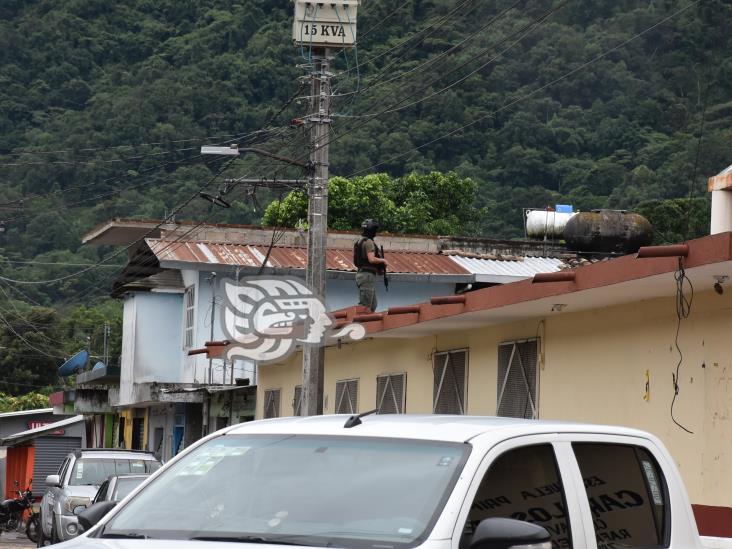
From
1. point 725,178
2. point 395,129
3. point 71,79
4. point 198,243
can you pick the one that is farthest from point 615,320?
point 71,79

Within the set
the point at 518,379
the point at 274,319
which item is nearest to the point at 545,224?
the point at 274,319

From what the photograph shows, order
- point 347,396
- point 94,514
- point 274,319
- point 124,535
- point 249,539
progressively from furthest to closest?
1. point 274,319
2. point 347,396
3. point 94,514
4. point 124,535
5. point 249,539

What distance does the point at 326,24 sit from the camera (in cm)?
2436

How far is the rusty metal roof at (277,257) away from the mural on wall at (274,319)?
0.68m

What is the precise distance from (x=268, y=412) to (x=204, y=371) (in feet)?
17.4

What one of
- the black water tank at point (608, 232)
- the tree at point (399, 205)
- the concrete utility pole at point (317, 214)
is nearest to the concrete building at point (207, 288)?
the concrete utility pole at point (317, 214)

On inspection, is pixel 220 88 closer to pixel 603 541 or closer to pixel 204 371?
pixel 204 371

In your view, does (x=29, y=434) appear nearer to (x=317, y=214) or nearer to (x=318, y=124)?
(x=318, y=124)

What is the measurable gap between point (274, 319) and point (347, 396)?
505cm

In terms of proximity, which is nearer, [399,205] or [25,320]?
[399,205]

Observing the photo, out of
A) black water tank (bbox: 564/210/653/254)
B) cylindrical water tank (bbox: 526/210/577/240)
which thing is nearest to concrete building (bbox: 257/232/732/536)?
black water tank (bbox: 564/210/653/254)

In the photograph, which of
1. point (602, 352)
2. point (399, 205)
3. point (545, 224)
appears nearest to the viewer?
point (602, 352)

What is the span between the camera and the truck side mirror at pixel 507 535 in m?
4.72

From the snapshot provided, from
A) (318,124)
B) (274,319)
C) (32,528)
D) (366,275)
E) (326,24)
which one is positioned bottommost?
(32,528)
